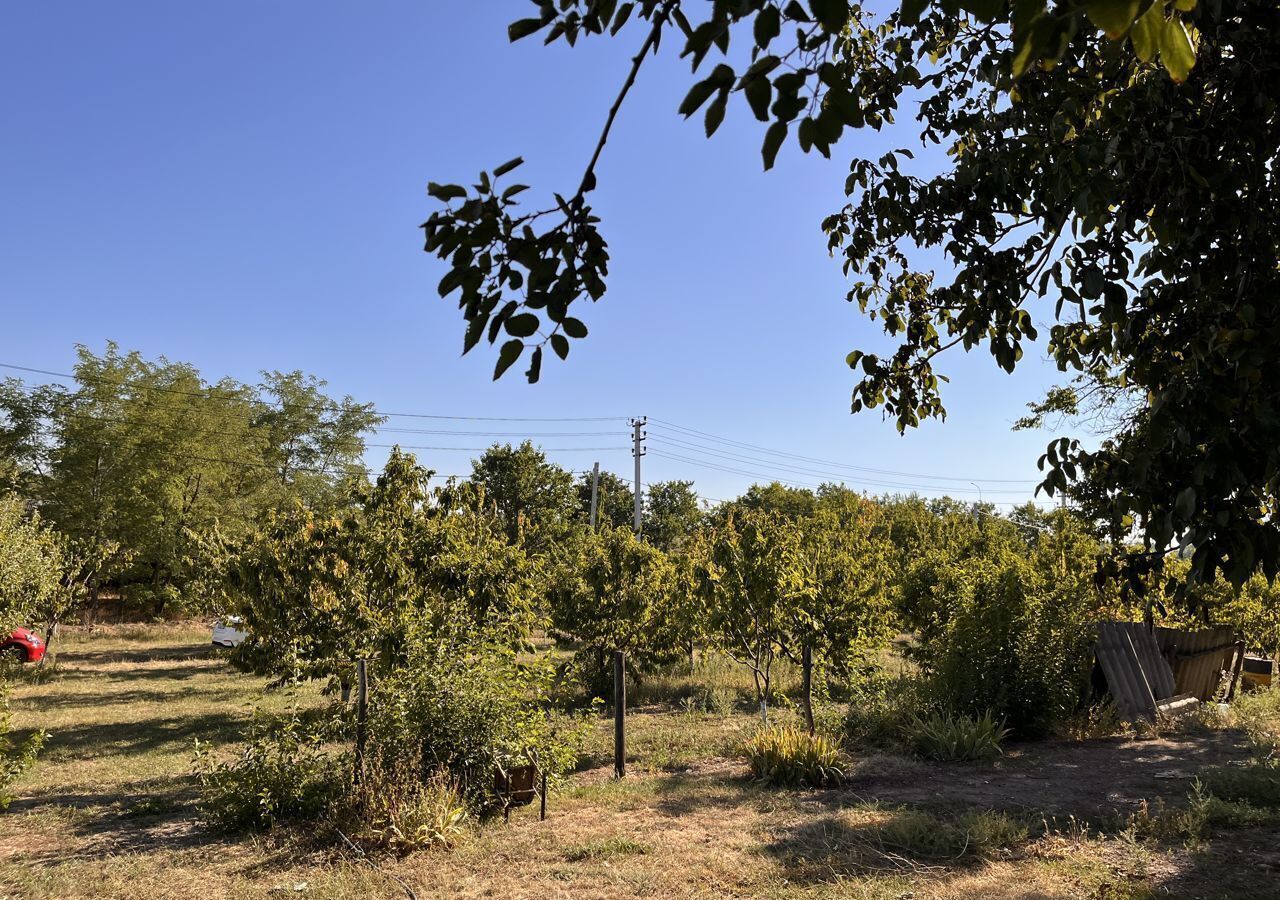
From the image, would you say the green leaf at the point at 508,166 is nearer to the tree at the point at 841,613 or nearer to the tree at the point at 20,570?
the tree at the point at 841,613

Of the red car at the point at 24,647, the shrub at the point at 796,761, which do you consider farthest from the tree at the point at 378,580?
the red car at the point at 24,647

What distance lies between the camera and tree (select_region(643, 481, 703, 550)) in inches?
1617

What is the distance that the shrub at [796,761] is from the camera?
26.9 ft

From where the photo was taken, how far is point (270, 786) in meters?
7.33

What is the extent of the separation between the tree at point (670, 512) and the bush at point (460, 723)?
32.1m

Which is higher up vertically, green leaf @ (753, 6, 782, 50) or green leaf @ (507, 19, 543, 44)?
green leaf @ (507, 19, 543, 44)

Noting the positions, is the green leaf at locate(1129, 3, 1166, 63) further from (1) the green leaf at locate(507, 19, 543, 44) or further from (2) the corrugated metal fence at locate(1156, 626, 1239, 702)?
(2) the corrugated metal fence at locate(1156, 626, 1239, 702)

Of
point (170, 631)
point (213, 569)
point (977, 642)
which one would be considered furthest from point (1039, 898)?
point (170, 631)

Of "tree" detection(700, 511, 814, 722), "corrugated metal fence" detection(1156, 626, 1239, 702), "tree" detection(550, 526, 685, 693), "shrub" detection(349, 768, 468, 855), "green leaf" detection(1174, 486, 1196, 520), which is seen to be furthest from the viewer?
"tree" detection(550, 526, 685, 693)

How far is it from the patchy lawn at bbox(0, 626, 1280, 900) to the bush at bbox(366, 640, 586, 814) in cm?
57

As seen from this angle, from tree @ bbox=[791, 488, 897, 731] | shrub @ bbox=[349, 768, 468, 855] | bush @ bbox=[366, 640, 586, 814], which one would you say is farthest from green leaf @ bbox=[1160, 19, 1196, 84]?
tree @ bbox=[791, 488, 897, 731]

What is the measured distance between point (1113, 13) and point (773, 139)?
1.51 ft

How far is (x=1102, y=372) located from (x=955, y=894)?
3.48 meters

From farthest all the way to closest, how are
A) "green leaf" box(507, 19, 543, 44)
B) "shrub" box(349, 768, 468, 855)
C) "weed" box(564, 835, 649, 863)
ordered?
1. "shrub" box(349, 768, 468, 855)
2. "weed" box(564, 835, 649, 863)
3. "green leaf" box(507, 19, 543, 44)
